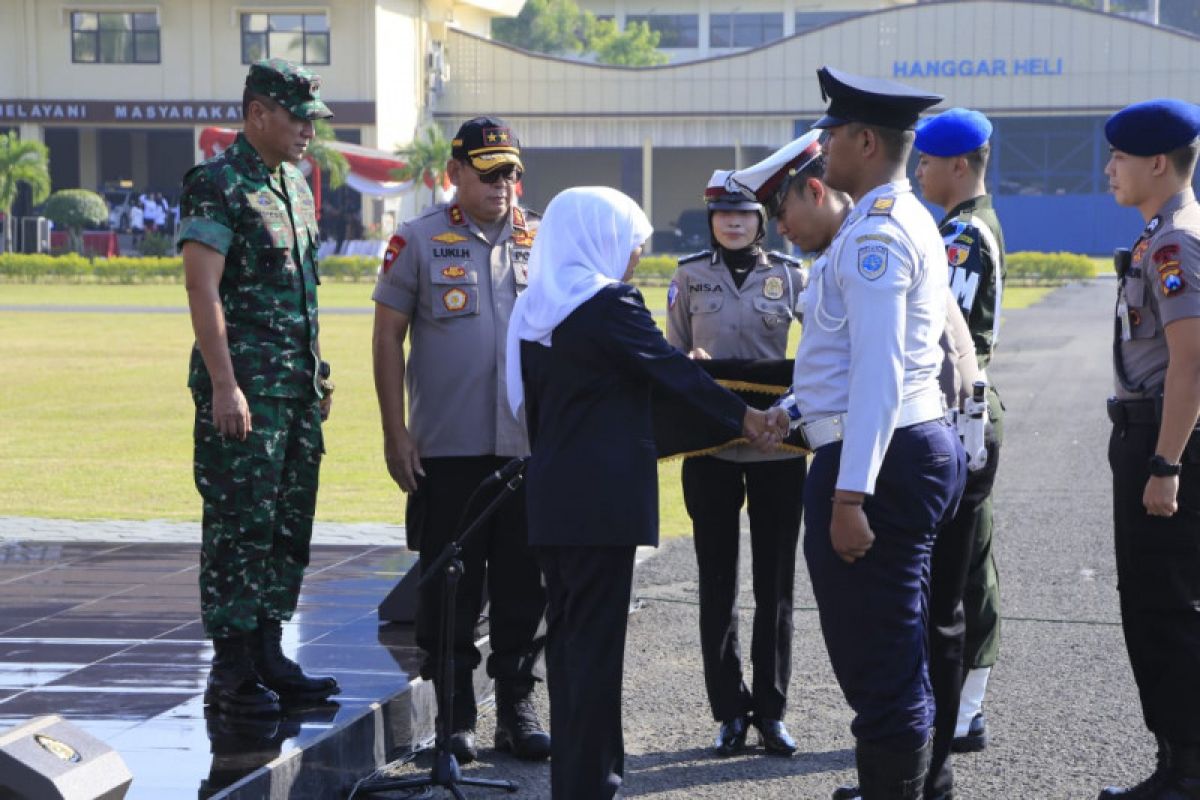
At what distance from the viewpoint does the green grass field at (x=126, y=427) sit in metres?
10.9

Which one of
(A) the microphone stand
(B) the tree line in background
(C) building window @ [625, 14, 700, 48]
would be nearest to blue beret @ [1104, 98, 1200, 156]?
(A) the microphone stand

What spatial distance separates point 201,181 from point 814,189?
6.53 ft

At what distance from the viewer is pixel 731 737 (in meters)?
5.70

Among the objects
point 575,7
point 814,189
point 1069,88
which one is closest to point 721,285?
point 814,189

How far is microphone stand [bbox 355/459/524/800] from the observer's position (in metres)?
4.84

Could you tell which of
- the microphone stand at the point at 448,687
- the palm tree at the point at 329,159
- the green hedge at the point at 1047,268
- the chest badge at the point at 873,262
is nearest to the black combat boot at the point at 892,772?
the chest badge at the point at 873,262

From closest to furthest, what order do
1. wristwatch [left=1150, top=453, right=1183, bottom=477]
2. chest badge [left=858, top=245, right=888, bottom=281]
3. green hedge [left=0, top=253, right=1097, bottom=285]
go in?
chest badge [left=858, top=245, right=888, bottom=281], wristwatch [left=1150, top=453, right=1183, bottom=477], green hedge [left=0, top=253, right=1097, bottom=285]

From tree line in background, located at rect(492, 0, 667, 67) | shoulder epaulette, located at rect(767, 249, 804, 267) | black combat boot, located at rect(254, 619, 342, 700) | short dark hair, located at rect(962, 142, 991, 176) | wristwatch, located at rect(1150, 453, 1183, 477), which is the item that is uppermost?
tree line in background, located at rect(492, 0, 667, 67)

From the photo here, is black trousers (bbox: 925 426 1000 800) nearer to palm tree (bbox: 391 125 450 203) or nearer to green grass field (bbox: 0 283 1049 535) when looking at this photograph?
green grass field (bbox: 0 283 1049 535)

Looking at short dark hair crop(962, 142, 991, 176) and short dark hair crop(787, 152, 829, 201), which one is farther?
short dark hair crop(962, 142, 991, 176)

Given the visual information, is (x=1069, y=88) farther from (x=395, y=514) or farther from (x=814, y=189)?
(x=814, y=189)

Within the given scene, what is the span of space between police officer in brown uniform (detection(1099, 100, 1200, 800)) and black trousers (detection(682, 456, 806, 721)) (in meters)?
1.16

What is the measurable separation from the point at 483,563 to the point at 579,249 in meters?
1.65

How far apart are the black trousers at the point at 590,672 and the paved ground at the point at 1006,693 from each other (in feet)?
2.36
